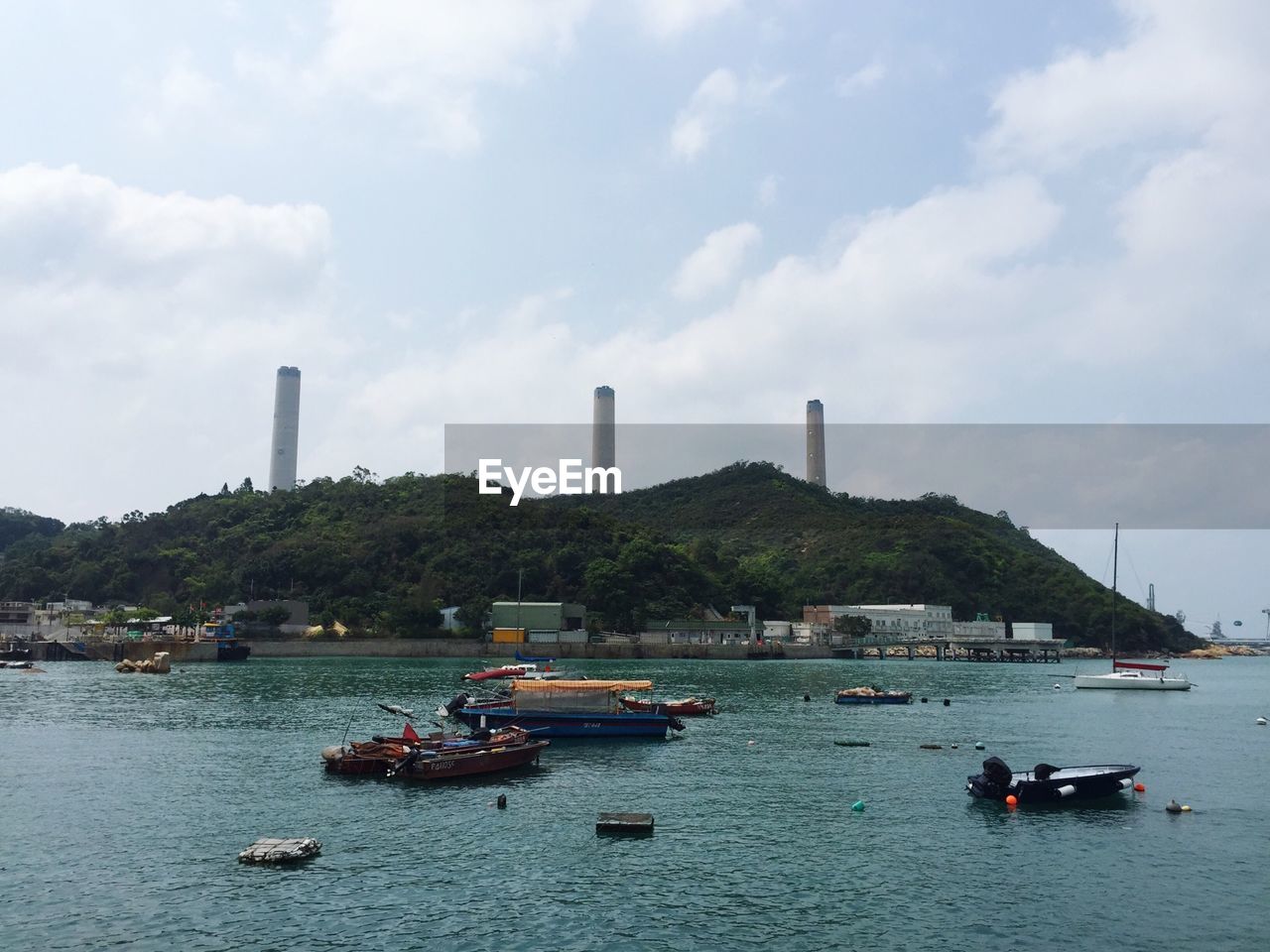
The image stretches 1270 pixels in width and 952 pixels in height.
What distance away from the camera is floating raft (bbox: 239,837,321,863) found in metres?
25.0

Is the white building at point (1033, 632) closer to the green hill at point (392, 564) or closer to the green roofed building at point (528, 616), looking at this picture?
the green hill at point (392, 564)

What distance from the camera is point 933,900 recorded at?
23.1 meters

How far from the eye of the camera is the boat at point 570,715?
50.0 metres

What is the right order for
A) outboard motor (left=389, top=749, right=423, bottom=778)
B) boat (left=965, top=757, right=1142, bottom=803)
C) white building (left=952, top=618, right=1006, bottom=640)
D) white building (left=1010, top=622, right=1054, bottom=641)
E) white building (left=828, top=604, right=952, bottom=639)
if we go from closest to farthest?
boat (left=965, top=757, right=1142, bottom=803), outboard motor (left=389, top=749, right=423, bottom=778), white building (left=1010, top=622, right=1054, bottom=641), white building (left=828, top=604, right=952, bottom=639), white building (left=952, top=618, right=1006, bottom=640)

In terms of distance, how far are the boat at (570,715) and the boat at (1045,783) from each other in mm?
18943

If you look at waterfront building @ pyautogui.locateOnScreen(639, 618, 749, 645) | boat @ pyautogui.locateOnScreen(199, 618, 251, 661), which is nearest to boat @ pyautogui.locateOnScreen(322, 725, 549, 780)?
boat @ pyautogui.locateOnScreen(199, 618, 251, 661)

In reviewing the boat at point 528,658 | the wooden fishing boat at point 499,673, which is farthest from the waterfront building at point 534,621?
the wooden fishing boat at point 499,673

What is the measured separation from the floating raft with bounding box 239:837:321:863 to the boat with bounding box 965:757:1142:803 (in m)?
23.2

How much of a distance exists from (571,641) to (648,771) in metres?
104

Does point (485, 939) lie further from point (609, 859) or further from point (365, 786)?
point (365, 786)

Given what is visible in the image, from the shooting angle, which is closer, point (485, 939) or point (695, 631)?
point (485, 939)

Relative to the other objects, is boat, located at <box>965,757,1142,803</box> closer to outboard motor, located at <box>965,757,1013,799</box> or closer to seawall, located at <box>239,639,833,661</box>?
outboard motor, located at <box>965,757,1013,799</box>

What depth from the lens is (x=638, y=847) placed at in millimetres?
27359

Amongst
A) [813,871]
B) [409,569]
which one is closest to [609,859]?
[813,871]
